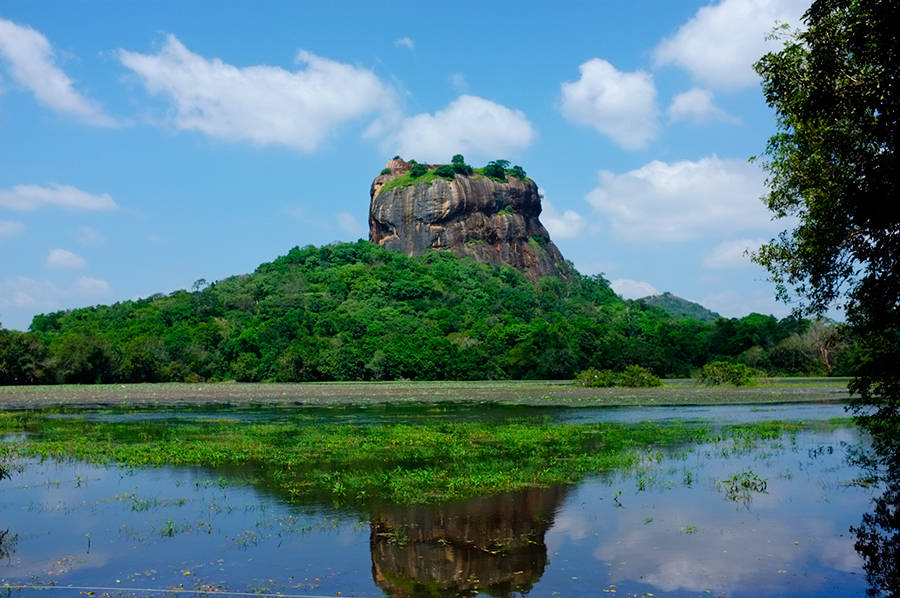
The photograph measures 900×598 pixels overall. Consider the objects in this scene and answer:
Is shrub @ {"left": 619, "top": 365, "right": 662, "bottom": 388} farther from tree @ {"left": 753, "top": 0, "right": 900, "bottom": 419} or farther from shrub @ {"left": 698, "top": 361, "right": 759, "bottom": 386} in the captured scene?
tree @ {"left": 753, "top": 0, "right": 900, "bottom": 419}

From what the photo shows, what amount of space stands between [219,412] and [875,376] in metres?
31.9

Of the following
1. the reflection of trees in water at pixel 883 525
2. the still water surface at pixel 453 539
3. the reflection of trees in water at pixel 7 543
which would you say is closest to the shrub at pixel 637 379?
the reflection of trees in water at pixel 883 525

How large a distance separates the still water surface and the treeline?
179 ft

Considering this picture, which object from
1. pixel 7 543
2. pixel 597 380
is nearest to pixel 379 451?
pixel 7 543

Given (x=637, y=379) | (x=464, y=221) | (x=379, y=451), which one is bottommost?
(x=379, y=451)

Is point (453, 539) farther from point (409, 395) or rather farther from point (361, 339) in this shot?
point (361, 339)

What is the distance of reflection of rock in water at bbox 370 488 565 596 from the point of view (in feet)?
33.0

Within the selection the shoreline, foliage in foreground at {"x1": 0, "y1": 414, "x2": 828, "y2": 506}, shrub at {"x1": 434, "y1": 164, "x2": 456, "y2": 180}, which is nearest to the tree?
foliage in foreground at {"x1": 0, "y1": 414, "x2": 828, "y2": 506}

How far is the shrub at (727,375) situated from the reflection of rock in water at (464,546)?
4942 cm

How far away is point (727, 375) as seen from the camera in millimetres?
61000

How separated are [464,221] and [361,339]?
196ft

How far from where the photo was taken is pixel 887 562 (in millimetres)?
11016

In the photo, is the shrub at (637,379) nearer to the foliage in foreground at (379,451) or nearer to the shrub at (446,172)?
the foliage in foreground at (379,451)

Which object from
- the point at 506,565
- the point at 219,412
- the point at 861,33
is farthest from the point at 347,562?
the point at 219,412
